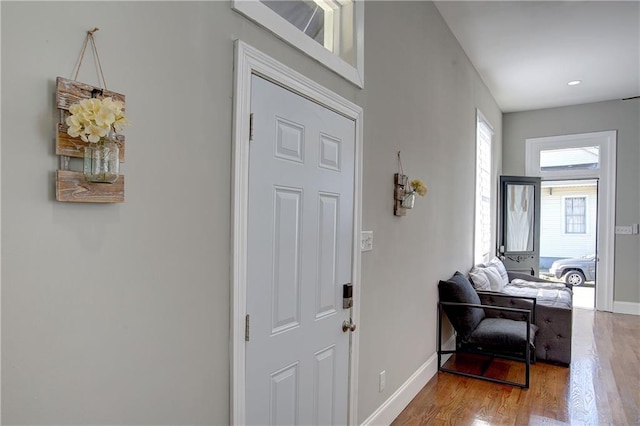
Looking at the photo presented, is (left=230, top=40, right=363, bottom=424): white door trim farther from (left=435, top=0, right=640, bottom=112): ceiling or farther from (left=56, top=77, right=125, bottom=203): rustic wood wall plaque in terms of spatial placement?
(left=435, top=0, right=640, bottom=112): ceiling

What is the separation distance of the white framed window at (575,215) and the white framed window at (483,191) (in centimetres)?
455

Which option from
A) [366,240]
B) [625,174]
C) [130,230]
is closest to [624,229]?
[625,174]

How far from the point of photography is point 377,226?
7.95 feet

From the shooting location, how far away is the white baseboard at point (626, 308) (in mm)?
5711

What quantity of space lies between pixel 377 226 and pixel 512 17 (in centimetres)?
252

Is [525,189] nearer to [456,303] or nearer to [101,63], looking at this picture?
[456,303]

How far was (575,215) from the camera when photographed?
356 inches

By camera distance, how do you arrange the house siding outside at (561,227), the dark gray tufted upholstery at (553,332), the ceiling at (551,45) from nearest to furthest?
the ceiling at (551,45) < the dark gray tufted upholstery at (553,332) < the house siding outside at (561,227)

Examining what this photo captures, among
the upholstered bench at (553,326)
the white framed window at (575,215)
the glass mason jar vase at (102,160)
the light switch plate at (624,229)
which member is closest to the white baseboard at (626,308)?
the light switch plate at (624,229)

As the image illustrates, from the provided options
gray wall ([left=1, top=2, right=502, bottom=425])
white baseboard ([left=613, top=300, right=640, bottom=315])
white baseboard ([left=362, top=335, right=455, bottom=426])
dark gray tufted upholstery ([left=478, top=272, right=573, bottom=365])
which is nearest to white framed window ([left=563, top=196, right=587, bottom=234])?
white baseboard ([left=613, top=300, right=640, bottom=315])

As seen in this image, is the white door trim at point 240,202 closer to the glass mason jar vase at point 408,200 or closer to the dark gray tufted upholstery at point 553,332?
the glass mason jar vase at point 408,200

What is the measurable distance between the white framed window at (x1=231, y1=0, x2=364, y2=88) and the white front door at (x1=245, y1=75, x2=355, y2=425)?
0.85 ft

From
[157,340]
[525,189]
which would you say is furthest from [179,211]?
[525,189]

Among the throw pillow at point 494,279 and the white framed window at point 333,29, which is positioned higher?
the white framed window at point 333,29
